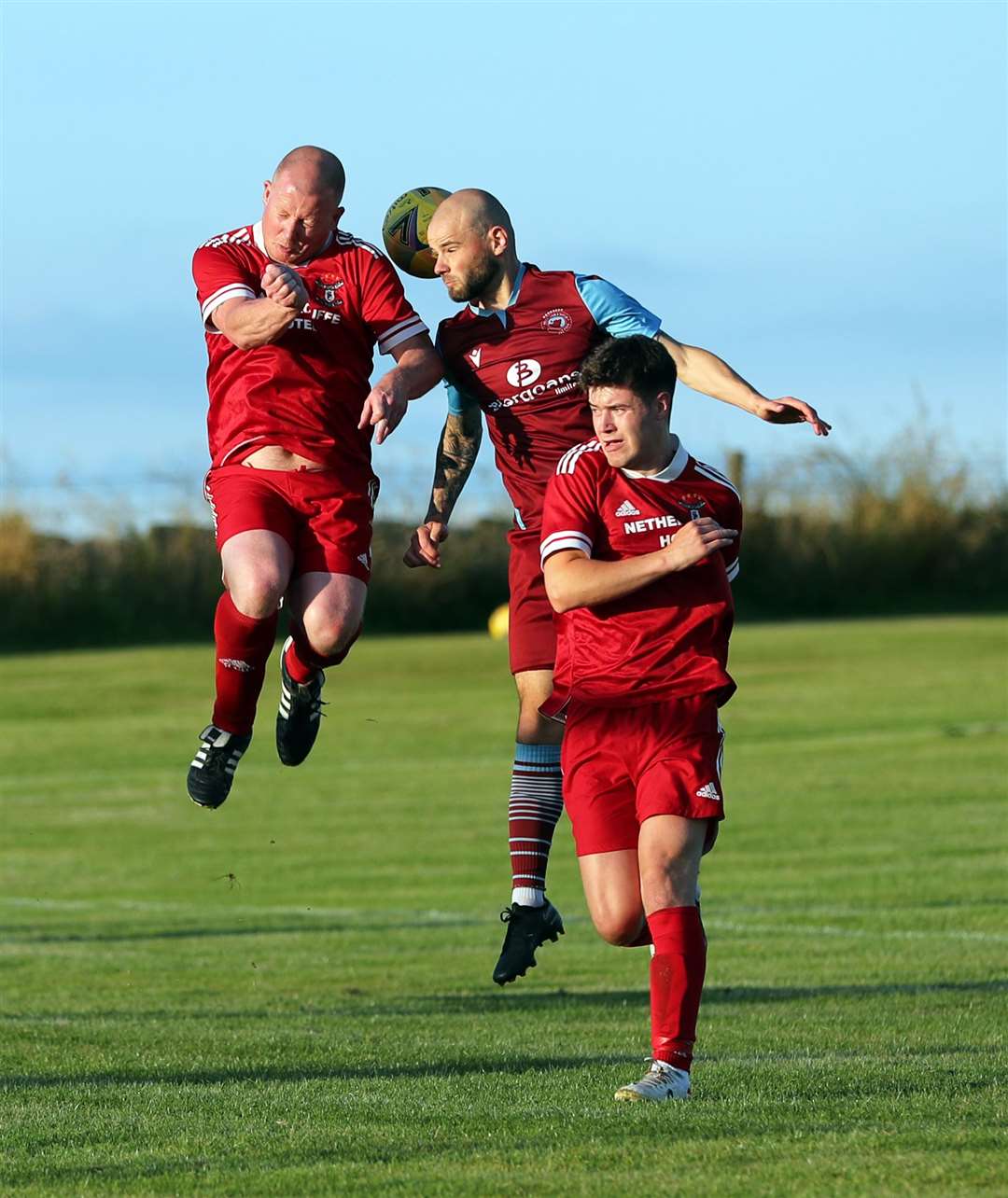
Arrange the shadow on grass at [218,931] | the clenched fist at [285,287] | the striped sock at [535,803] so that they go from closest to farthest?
the clenched fist at [285,287] < the striped sock at [535,803] < the shadow on grass at [218,931]

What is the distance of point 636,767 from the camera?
7371 millimetres

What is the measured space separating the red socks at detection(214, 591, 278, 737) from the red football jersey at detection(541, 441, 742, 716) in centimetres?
159

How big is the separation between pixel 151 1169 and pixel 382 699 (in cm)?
3158

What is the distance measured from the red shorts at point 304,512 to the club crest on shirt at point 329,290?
2.21ft

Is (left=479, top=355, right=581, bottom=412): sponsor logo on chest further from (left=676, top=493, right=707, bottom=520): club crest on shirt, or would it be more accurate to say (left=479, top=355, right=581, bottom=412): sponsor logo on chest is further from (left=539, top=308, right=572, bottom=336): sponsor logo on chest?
(left=676, top=493, right=707, bottom=520): club crest on shirt

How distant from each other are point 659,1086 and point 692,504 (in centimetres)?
201

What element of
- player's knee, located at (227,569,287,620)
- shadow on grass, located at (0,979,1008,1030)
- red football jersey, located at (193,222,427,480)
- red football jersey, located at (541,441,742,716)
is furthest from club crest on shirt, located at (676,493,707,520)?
shadow on grass, located at (0,979,1008,1030)

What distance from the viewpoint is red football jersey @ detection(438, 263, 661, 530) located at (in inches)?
340

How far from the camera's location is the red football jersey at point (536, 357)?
340 inches

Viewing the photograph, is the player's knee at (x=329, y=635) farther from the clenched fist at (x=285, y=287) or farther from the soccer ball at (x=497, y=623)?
the soccer ball at (x=497, y=623)

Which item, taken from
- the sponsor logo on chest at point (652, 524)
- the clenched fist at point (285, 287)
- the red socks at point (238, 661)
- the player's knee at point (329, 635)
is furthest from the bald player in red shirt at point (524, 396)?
the sponsor logo on chest at point (652, 524)

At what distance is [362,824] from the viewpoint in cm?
2564

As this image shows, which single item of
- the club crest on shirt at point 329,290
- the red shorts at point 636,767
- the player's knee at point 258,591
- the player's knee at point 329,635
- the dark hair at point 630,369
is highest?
the club crest on shirt at point 329,290

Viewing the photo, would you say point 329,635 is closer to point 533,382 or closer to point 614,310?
point 533,382
